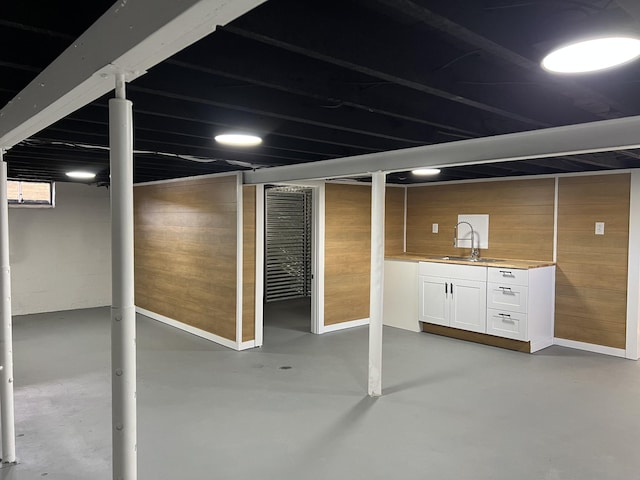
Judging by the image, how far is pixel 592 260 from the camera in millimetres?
5227

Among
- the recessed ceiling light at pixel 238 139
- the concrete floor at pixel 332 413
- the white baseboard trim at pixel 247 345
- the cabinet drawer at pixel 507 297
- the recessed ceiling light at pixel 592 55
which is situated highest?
the recessed ceiling light at pixel 238 139

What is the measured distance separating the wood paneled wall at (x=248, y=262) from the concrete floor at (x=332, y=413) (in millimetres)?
327

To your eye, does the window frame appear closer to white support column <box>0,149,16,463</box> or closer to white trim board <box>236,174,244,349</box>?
white trim board <box>236,174,244,349</box>

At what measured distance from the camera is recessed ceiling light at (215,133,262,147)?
3.09m

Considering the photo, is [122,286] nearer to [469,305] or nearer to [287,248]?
[469,305]

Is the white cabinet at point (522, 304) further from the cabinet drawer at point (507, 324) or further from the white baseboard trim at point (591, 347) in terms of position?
the white baseboard trim at point (591, 347)

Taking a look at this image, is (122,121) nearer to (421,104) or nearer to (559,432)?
(421,104)

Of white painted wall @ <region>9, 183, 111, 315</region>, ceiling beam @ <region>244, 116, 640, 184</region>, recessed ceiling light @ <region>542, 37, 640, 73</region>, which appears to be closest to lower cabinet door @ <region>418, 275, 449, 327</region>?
ceiling beam @ <region>244, 116, 640, 184</region>

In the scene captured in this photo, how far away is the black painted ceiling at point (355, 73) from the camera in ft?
4.60

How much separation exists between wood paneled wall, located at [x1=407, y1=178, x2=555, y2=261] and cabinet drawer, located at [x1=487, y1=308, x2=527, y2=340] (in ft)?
3.17

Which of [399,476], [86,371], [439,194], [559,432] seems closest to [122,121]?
[399,476]

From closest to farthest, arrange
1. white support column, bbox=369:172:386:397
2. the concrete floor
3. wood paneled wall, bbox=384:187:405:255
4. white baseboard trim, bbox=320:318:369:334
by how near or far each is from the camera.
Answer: the concrete floor, white support column, bbox=369:172:386:397, white baseboard trim, bbox=320:318:369:334, wood paneled wall, bbox=384:187:405:255

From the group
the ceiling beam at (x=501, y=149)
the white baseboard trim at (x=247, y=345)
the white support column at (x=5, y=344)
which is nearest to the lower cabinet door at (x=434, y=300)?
the white baseboard trim at (x=247, y=345)

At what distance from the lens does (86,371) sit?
4469 millimetres
